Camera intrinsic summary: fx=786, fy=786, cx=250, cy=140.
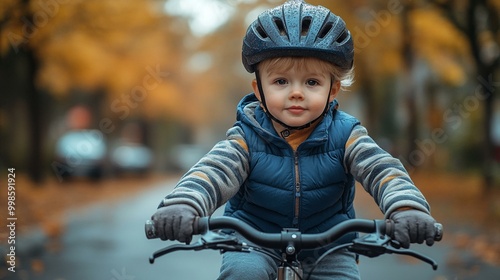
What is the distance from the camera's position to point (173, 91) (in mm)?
33375

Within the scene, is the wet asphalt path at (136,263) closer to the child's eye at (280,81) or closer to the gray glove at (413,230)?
the child's eye at (280,81)

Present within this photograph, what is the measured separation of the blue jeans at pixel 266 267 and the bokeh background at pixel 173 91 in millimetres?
5811

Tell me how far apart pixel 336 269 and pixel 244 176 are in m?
0.52

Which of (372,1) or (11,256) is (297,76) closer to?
(11,256)

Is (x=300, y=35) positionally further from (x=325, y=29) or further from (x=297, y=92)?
(x=297, y=92)

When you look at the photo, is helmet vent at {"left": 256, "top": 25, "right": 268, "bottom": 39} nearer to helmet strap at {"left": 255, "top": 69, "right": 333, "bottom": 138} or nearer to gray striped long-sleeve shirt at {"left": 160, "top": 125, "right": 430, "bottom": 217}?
helmet strap at {"left": 255, "top": 69, "right": 333, "bottom": 138}

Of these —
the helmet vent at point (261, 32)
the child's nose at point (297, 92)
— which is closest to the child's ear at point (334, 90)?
the child's nose at point (297, 92)

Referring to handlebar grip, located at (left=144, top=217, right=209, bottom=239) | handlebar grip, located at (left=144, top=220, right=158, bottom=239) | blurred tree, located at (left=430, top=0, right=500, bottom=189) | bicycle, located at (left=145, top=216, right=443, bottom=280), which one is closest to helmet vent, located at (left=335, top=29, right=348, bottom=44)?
bicycle, located at (left=145, top=216, right=443, bottom=280)

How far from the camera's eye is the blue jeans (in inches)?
112

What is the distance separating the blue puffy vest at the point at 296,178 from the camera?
316 cm

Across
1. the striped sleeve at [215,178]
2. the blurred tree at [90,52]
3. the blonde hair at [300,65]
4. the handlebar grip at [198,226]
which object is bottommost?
the handlebar grip at [198,226]

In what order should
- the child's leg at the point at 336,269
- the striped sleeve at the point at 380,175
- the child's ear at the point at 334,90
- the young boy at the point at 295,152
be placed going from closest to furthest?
the striped sleeve at the point at 380,175, the young boy at the point at 295,152, the child's leg at the point at 336,269, the child's ear at the point at 334,90

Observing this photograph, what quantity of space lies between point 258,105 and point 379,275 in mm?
5791

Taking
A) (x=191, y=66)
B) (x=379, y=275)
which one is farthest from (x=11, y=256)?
(x=191, y=66)
